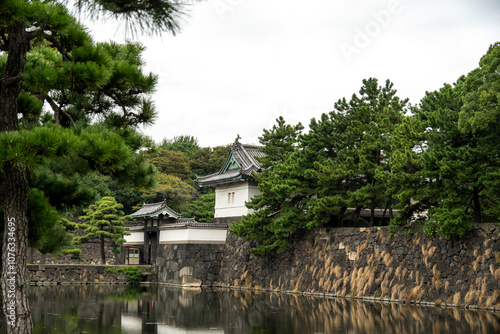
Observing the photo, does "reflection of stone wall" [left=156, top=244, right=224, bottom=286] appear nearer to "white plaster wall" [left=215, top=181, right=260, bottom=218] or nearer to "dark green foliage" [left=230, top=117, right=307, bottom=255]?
"white plaster wall" [left=215, top=181, right=260, bottom=218]

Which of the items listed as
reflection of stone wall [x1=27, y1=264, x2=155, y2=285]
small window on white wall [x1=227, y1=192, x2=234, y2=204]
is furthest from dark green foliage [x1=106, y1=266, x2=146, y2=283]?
small window on white wall [x1=227, y1=192, x2=234, y2=204]

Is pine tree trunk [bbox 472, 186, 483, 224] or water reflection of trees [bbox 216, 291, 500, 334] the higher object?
pine tree trunk [bbox 472, 186, 483, 224]

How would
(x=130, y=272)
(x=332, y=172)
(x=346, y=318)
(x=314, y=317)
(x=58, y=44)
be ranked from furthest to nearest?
1. (x=130, y=272)
2. (x=332, y=172)
3. (x=314, y=317)
4. (x=346, y=318)
5. (x=58, y=44)

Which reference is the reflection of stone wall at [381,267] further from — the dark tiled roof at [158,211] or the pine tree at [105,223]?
the pine tree at [105,223]

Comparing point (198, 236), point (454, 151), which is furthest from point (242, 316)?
point (198, 236)

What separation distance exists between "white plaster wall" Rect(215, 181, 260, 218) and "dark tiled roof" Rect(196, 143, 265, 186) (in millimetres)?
439

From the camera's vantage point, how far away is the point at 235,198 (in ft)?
78.5

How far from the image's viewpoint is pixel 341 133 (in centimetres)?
1912

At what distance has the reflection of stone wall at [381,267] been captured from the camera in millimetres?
13406

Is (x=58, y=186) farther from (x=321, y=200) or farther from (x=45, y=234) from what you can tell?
(x=321, y=200)

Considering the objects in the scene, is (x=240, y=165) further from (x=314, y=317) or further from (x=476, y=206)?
(x=314, y=317)

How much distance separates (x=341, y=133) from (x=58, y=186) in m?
13.2

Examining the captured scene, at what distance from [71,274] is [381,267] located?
46.8 ft

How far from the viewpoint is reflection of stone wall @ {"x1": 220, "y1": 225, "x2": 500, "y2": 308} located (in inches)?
528
